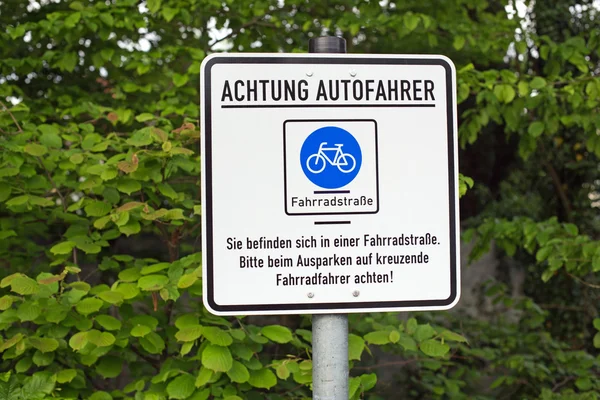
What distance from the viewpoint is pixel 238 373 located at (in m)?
2.29

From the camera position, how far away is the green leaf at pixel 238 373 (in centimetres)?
227

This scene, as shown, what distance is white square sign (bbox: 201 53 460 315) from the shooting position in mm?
1256

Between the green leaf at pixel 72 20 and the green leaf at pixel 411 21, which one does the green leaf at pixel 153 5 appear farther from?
the green leaf at pixel 411 21

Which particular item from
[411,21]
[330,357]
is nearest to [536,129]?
[411,21]

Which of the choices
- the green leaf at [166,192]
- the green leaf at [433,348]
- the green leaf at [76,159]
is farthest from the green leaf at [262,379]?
the green leaf at [76,159]

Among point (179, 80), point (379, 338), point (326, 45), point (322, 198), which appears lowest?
point (379, 338)

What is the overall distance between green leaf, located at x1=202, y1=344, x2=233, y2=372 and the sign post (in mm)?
934

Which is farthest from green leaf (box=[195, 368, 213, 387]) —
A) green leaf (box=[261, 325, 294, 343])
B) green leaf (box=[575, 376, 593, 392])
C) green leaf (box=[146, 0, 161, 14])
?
green leaf (box=[575, 376, 593, 392])

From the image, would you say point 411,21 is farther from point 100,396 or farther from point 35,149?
point 100,396

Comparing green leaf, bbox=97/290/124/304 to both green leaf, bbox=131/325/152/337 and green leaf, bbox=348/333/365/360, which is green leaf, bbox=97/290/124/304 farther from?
green leaf, bbox=348/333/365/360

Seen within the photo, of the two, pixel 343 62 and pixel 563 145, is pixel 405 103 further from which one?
pixel 563 145

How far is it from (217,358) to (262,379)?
0.86 feet

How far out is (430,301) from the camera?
129 cm

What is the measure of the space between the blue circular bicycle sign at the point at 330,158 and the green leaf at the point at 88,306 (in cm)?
132
